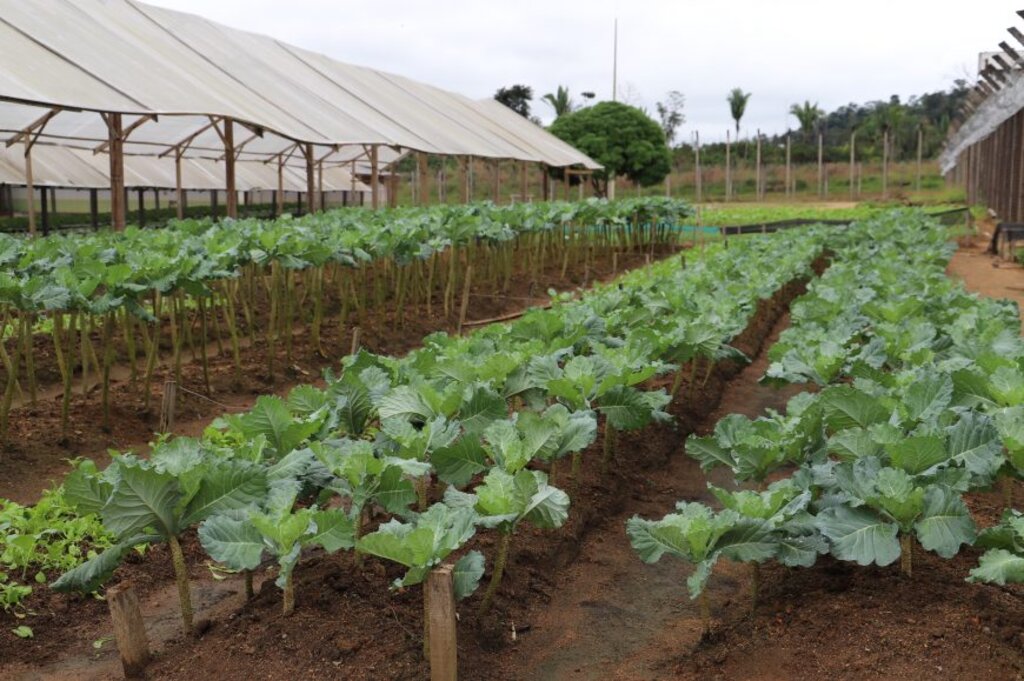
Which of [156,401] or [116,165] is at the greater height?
[116,165]

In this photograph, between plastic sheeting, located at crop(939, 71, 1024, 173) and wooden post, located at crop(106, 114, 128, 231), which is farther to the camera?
plastic sheeting, located at crop(939, 71, 1024, 173)

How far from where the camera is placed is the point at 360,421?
4.47 m

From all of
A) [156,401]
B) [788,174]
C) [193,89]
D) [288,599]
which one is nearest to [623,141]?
[788,174]

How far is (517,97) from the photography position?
55625mm

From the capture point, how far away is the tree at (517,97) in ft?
182

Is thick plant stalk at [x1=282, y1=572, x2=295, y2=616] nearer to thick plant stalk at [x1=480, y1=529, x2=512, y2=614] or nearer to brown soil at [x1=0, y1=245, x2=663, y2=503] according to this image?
thick plant stalk at [x1=480, y1=529, x2=512, y2=614]

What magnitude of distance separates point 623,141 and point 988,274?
19.4 metres

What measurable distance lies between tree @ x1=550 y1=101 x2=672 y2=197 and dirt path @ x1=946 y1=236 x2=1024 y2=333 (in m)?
14.8

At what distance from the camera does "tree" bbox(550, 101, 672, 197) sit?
115 feet

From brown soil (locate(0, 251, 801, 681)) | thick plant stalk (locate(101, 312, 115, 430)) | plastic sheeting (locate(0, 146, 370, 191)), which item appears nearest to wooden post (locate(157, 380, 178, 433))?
brown soil (locate(0, 251, 801, 681))

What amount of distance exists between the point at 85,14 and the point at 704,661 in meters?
13.4

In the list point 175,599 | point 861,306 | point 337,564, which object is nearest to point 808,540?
point 337,564

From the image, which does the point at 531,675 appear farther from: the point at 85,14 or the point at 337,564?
the point at 85,14

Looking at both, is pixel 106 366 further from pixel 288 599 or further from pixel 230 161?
pixel 230 161
